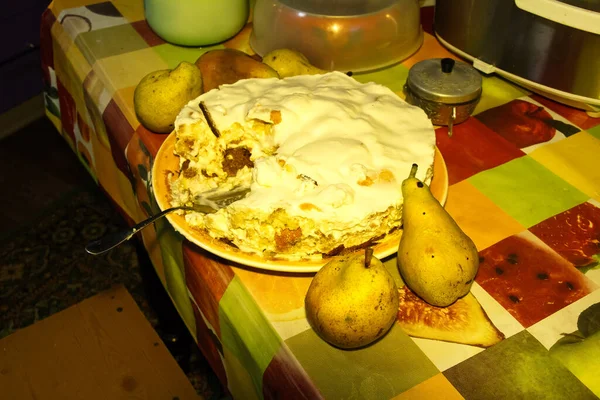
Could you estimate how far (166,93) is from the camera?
881 millimetres

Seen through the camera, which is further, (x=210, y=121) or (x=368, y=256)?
(x=210, y=121)

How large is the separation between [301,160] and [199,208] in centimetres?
14

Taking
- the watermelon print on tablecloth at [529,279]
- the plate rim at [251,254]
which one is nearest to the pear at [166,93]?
the plate rim at [251,254]

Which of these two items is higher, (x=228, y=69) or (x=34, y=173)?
(x=228, y=69)

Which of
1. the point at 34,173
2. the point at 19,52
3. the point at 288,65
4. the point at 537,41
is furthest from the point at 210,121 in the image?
the point at 19,52

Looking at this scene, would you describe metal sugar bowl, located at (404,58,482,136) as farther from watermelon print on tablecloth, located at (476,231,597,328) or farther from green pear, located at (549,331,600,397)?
green pear, located at (549,331,600,397)

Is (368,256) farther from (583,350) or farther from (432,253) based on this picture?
(583,350)

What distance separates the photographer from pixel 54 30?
125 centimetres

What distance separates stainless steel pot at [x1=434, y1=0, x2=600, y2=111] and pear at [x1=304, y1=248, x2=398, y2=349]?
57 centimetres

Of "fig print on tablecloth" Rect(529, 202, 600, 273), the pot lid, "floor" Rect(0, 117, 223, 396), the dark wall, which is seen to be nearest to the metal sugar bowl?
the pot lid

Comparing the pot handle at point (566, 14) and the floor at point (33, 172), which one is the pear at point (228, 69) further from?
the floor at point (33, 172)

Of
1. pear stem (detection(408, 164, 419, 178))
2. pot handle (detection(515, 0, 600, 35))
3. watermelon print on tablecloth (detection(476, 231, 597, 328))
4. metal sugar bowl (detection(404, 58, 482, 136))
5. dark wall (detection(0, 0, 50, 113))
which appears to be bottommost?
dark wall (detection(0, 0, 50, 113))

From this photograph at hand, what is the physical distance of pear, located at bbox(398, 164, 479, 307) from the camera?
0.65 meters

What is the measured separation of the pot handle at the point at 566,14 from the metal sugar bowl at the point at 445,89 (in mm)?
137
